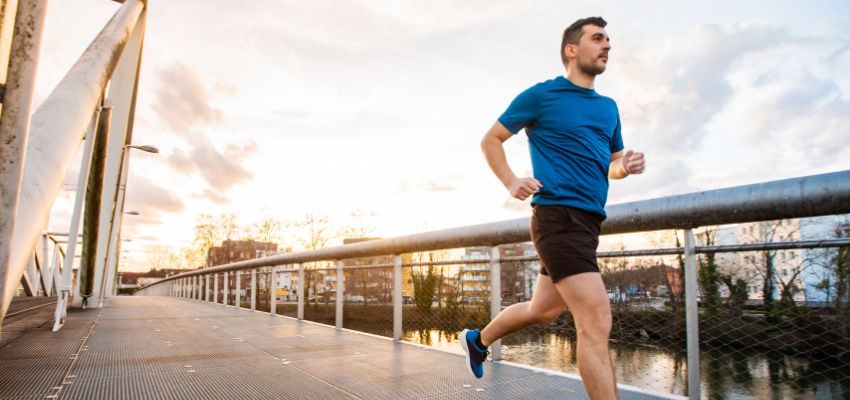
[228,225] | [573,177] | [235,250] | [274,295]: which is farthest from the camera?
[228,225]

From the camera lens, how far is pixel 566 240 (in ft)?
6.00

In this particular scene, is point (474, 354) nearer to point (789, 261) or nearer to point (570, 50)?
point (570, 50)

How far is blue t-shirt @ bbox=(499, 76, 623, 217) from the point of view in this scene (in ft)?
6.32

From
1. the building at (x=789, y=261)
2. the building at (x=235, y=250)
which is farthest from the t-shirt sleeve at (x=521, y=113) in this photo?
the building at (x=235, y=250)

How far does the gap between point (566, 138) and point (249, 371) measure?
2.71m

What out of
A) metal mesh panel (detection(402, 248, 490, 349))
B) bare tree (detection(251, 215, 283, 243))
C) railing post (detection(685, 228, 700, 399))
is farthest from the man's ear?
bare tree (detection(251, 215, 283, 243))

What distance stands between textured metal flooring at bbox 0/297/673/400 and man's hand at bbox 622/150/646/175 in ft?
4.45

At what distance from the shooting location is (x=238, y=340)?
17.2 ft

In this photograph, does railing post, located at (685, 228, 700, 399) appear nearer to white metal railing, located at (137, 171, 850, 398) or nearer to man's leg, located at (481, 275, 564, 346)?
white metal railing, located at (137, 171, 850, 398)

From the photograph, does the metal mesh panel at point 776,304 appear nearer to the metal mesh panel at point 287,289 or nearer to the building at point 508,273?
the building at point 508,273

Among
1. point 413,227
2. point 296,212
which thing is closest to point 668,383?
point 413,227

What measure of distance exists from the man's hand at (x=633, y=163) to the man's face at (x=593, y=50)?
365 mm

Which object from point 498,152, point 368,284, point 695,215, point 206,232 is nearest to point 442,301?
point 368,284

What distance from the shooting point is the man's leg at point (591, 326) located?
173cm
